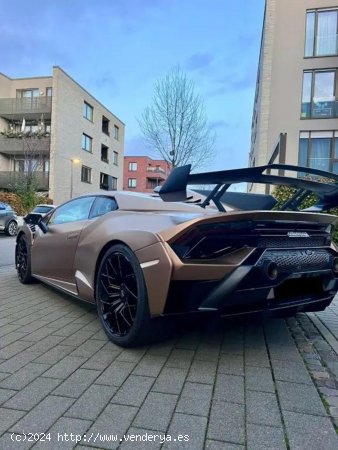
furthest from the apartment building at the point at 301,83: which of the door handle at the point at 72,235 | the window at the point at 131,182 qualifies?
the window at the point at 131,182

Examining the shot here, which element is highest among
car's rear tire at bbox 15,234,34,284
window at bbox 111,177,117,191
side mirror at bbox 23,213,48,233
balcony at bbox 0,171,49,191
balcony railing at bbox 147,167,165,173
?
balcony railing at bbox 147,167,165,173

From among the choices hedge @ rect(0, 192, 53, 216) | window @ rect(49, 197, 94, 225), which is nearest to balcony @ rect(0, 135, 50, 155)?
hedge @ rect(0, 192, 53, 216)

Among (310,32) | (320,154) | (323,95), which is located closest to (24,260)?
(320,154)

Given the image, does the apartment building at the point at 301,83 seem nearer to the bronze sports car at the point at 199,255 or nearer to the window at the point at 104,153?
the bronze sports car at the point at 199,255

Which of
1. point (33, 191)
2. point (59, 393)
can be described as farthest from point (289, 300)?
point (33, 191)

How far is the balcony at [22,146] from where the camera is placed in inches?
1191

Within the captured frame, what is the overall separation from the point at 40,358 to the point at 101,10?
1676 cm

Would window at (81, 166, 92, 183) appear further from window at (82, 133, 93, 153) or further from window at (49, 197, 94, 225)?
window at (49, 197, 94, 225)

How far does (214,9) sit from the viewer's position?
18.2 m

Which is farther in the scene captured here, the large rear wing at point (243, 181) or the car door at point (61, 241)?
the car door at point (61, 241)

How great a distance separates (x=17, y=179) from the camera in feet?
94.8

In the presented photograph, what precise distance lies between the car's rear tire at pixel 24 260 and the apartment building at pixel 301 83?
15653 millimetres

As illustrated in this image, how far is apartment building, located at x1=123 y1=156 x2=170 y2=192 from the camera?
65.8 m

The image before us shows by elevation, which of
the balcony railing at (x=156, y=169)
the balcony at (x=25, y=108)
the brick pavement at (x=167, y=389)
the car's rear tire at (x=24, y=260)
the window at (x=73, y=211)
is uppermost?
the balcony at (x=25, y=108)
